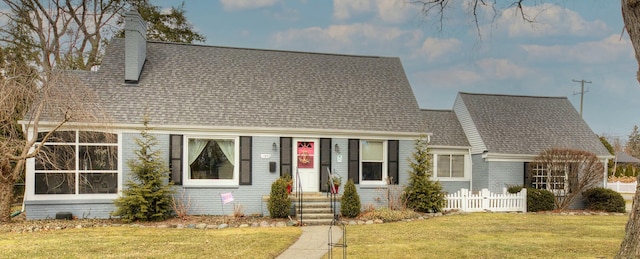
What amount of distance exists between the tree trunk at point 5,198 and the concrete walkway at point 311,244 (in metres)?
8.67

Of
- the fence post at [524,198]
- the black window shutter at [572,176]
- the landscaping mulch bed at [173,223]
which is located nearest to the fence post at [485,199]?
the fence post at [524,198]

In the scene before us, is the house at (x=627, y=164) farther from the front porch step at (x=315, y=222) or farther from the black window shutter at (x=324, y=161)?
the front porch step at (x=315, y=222)

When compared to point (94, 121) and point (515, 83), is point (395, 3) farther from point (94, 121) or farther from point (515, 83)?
point (515, 83)

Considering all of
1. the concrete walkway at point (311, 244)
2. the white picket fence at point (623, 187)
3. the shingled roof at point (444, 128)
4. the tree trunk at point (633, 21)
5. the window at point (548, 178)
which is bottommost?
the white picket fence at point (623, 187)

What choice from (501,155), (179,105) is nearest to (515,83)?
(501,155)

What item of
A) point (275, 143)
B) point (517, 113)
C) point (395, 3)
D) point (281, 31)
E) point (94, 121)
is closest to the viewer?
point (395, 3)

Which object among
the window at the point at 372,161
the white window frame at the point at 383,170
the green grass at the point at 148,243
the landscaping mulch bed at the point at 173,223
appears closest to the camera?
the green grass at the point at 148,243

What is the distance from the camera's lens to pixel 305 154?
15266 millimetres

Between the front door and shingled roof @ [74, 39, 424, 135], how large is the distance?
0.67 m

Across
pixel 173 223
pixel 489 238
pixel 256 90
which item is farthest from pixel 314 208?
pixel 489 238

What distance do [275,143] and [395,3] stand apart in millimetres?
8079

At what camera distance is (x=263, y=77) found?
1702cm

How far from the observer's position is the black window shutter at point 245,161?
573 inches

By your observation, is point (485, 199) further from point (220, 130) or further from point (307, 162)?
point (220, 130)
